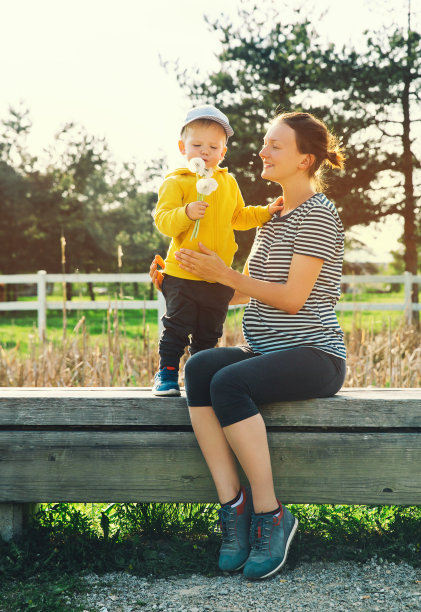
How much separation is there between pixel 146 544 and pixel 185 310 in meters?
0.88

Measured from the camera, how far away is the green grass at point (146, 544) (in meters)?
2.23

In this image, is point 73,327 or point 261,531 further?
point 73,327

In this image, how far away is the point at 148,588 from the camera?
2182 millimetres

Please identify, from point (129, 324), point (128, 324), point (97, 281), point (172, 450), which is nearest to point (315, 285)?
point (172, 450)

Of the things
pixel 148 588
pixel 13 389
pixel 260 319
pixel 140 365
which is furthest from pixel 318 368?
pixel 140 365

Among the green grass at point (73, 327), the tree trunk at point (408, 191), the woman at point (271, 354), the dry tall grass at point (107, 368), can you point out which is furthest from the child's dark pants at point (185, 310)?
the tree trunk at point (408, 191)

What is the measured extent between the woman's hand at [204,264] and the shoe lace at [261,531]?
77cm

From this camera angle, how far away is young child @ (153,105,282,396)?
A: 2.34 metres

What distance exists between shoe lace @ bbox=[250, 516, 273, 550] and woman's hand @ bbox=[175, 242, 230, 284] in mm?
774

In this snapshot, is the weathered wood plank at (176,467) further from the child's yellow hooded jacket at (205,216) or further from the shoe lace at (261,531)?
the child's yellow hooded jacket at (205,216)

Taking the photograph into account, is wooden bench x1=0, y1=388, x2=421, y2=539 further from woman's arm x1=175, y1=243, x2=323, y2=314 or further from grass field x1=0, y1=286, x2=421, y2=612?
woman's arm x1=175, y1=243, x2=323, y2=314

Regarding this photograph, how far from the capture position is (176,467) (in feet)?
7.64

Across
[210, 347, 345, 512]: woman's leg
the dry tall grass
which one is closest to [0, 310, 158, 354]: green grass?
the dry tall grass

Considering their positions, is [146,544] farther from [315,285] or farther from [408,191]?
[408,191]
